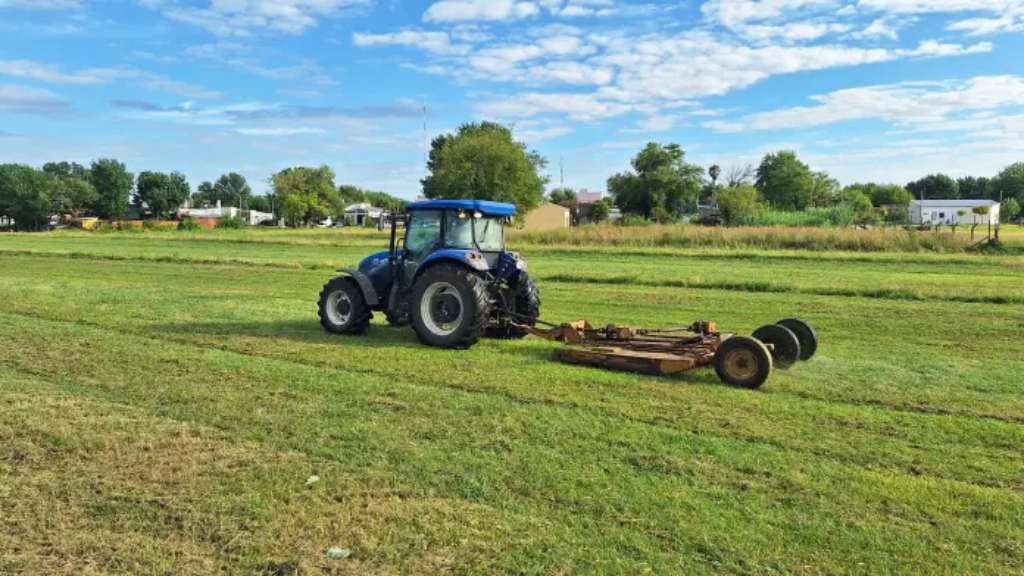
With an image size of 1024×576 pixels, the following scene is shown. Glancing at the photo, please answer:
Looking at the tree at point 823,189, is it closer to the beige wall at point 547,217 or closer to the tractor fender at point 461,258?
the beige wall at point 547,217

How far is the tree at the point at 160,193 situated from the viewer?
119 meters

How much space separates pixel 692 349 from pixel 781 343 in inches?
42.5

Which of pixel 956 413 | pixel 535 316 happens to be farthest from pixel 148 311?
pixel 956 413

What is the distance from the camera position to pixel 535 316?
10586 millimetres

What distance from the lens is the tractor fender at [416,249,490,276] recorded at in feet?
31.5

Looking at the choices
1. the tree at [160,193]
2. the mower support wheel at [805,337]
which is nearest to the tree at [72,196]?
the tree at [160,193]

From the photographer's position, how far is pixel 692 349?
26.6ft

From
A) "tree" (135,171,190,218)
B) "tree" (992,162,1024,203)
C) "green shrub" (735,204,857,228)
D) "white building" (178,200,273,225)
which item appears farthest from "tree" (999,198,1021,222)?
"tree" (135,171,190,218)

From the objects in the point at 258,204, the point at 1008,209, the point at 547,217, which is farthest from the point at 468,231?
the point at 258,204

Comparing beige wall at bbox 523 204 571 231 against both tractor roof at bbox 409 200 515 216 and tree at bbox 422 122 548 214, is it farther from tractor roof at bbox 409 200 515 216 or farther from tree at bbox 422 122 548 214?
tractor roof at bbox 409 200 515 216

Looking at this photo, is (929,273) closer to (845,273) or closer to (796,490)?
(845,273)

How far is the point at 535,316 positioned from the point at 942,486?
639 cm

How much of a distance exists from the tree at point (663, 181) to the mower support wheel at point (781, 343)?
2799 inches

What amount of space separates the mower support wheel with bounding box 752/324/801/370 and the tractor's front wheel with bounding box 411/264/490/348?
3.50 m
